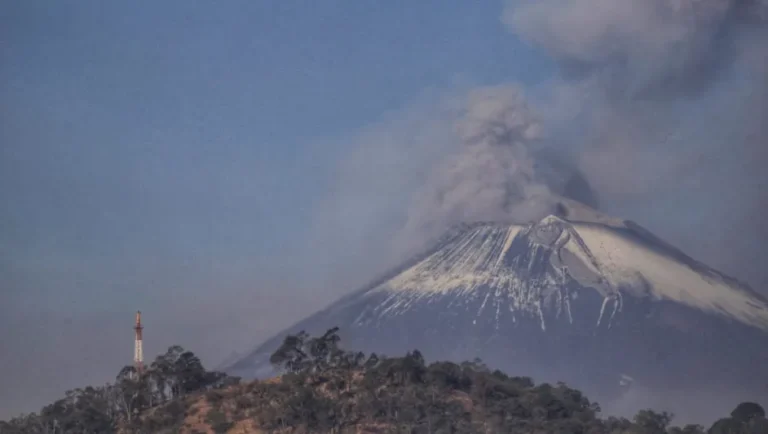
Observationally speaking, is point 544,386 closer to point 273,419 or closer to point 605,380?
point 273,419

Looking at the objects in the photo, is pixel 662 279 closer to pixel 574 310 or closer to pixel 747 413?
pixel 574 310

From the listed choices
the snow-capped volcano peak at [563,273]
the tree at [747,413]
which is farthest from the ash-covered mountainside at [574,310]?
the tree at [747,413]

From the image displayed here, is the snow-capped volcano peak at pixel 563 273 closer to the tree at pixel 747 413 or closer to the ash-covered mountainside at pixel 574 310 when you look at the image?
the ash-covered mountainside at pixel 574 310

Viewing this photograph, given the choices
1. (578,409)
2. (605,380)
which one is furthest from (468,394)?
(605,380)

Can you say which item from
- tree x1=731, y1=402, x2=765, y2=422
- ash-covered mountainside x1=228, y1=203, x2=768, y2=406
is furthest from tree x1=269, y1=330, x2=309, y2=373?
ash-covered mountainside x1=228, y1=203, x2=768, y2=406

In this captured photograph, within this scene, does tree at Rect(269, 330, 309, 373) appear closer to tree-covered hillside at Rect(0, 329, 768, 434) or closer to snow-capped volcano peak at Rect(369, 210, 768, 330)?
tree-covered hillside at Rect(0, 329, 768, 434)

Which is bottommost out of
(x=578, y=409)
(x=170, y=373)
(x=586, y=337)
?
(x=578, y=409)
